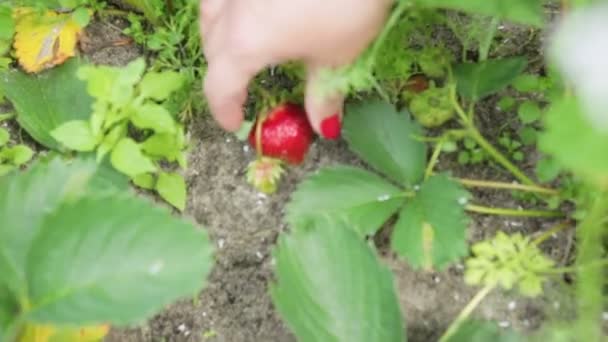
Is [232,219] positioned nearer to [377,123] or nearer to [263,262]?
[263,262]

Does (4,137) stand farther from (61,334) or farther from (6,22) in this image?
(61,334)

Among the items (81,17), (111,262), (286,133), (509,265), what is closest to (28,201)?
(111,262)

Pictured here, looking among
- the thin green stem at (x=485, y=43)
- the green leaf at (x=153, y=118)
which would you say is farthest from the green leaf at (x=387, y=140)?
the green leaf at (x=153, y=118)

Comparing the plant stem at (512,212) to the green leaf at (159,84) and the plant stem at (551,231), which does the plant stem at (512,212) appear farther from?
the green leaf at (159,84)

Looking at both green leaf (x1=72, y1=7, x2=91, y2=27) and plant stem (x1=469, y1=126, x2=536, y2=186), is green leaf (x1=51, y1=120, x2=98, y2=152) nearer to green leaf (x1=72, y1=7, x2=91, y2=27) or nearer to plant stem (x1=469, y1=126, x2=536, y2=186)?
green leaf (x1=72, y1=7, x2=91, y2=27)

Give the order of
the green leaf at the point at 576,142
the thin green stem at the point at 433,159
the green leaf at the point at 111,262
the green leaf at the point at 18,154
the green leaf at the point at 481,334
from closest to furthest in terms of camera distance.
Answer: the green leaf at the point at 576,142 < the green leaf at the point at 111,262 < the green leaf at the point at 481,334 < the thin green stem at the point at 433,159 < the green leaf at the point at 18,154

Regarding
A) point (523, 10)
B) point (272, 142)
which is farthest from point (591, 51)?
point (272, 142)
